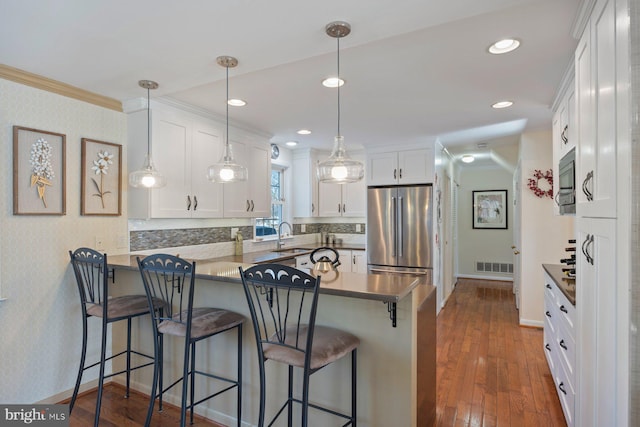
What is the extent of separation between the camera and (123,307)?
232cm

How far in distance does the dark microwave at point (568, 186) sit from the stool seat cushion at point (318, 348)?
5.34ft

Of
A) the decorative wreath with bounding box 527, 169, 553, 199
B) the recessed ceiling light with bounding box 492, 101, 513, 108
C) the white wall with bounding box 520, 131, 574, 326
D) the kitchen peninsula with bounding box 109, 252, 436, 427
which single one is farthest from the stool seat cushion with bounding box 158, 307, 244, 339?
the decorative wreath with bounding box 527, 169, 553, 199

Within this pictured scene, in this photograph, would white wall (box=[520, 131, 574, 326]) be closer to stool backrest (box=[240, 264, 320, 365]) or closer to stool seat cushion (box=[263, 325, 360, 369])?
stool seat cushion (box=[263, 325, 360, 369])

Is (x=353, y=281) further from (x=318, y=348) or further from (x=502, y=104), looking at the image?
(x=502, y=104)

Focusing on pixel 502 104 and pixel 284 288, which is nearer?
pixel 284 288

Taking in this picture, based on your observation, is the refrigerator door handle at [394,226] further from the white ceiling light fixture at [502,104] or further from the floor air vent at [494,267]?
the floor air vent at [494,267]

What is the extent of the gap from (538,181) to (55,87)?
485cm

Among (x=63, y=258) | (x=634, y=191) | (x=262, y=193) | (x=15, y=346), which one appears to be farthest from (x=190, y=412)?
(x=634, y=191)

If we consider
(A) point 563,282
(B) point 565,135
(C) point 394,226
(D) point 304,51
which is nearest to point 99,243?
(D) point 304,51

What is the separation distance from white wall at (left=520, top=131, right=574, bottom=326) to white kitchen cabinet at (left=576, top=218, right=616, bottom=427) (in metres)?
2.70

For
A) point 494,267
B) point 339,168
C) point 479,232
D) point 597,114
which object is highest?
point 597,114

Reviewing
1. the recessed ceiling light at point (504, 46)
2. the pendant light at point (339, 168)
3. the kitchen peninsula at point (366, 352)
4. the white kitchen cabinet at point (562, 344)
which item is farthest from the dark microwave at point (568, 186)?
the pendant light at point (339, 168)

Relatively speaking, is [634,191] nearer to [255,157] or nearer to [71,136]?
[71,136]

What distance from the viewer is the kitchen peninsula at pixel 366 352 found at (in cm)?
178
